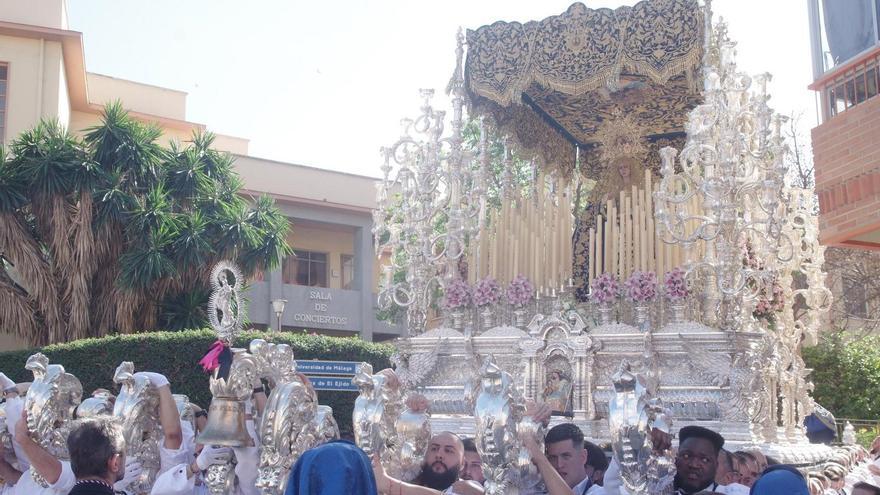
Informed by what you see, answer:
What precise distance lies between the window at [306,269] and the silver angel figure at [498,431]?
24195mm

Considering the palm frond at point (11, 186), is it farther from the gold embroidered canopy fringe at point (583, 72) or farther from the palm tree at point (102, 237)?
the gold embroidered canopy fringe at point (583, 72)

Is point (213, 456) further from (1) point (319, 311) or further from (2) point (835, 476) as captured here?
(1) point (319, 311)

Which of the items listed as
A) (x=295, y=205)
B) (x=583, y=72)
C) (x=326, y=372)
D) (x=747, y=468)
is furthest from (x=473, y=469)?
(x=295, y=205)

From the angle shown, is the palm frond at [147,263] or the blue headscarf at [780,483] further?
the palm frond at [147,263]

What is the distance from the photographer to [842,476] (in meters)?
7.18

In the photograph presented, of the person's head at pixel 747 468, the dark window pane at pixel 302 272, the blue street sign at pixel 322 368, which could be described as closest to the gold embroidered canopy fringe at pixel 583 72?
the blue street sign at pixel 322 368

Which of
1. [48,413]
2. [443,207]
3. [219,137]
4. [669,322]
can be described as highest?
[219,137]

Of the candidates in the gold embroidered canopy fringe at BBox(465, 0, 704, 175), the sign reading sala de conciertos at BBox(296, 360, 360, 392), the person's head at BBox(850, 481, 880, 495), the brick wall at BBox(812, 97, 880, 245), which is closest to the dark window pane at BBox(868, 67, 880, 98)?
the brick wall at BBox(812, 97, 880, 245)

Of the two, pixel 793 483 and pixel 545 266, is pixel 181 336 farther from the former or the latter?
pixel 793 483

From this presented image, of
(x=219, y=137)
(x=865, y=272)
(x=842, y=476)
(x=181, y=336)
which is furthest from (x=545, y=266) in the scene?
(x=219, y=137)

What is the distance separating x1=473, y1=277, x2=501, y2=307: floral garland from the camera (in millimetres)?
11078

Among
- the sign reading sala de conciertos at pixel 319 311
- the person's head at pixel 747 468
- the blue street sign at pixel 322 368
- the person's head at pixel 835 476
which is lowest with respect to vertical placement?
the person's head at pixel 835 476

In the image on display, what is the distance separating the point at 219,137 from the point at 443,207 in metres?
19.7

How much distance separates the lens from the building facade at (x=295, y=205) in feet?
74.8
